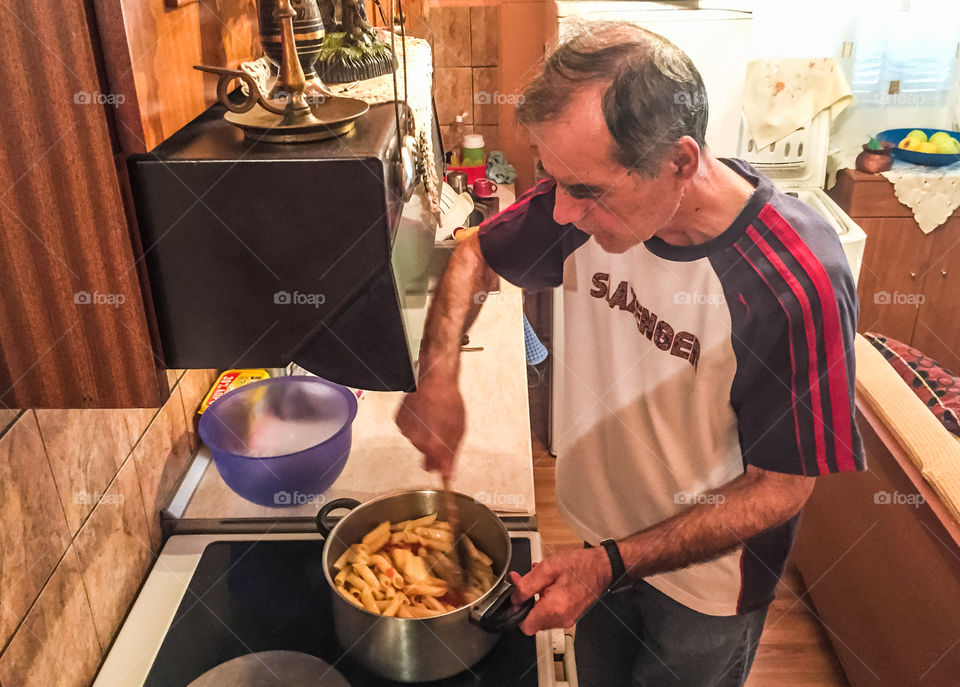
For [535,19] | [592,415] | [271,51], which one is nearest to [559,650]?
[592,415]

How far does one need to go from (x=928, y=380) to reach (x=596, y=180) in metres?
1.69

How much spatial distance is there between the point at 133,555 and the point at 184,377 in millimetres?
325

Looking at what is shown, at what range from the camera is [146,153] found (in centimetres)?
76

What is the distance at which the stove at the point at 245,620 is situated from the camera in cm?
110

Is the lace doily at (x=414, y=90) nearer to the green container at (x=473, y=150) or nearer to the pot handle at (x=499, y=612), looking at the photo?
the pot handle at (x=499, y=612)

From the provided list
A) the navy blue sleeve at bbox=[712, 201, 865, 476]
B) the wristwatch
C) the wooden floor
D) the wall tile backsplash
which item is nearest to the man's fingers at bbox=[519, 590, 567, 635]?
the wristwatch
